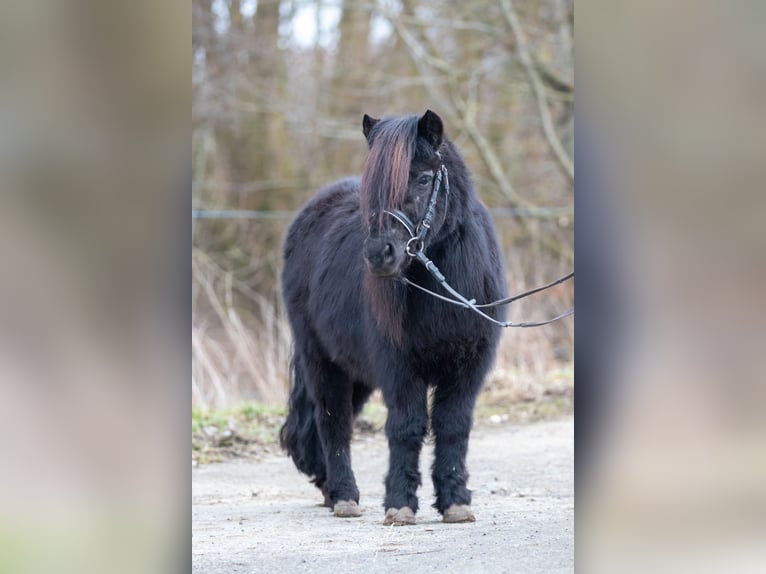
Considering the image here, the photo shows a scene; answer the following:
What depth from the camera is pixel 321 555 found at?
4.59 m

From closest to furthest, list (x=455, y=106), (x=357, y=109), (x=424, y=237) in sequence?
(x=424, y=237) → (x=455, y=106) → (x=357, y=109)

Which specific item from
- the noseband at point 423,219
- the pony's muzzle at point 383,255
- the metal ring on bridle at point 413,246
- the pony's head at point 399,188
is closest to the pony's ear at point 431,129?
the pony's head at point 399,188

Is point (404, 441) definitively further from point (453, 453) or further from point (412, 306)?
point (412, 306)

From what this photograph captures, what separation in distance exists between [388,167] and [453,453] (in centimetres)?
158

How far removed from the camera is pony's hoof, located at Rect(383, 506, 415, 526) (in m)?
5.27

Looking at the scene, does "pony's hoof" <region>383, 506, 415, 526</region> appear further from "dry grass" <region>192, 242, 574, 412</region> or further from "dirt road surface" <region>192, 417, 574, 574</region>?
"dry grass" <region>192, 242, 574, 412</region>

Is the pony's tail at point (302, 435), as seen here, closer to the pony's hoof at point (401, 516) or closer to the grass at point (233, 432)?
the pony's hoof at point (401, 516)

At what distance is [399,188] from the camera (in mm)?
4918

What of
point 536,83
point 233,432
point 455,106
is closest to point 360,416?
point 233,432

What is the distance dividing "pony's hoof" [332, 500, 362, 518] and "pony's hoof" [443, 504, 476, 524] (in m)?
0.82

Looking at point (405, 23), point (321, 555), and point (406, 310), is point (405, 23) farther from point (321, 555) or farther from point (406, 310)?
point (321, 555)

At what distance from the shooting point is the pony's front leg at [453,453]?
5.34 metres
